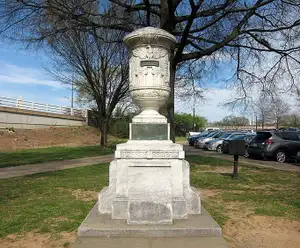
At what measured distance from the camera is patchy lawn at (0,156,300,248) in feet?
16.0

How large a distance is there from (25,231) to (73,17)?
8691 mm

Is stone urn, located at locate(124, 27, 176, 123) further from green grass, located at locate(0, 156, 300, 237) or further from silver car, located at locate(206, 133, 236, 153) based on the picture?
silver car, located at locate(206, 133, 236, 153)

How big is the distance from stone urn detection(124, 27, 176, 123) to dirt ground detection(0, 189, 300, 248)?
82.3 inches

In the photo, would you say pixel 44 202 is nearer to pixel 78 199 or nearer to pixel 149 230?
pixel 78 199

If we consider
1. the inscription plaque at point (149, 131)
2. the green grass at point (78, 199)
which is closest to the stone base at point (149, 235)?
the green grass at point (78, 199)

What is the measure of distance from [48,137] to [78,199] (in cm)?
2618

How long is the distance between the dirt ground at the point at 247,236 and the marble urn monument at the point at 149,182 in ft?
1.23

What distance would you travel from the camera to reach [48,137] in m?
31.9

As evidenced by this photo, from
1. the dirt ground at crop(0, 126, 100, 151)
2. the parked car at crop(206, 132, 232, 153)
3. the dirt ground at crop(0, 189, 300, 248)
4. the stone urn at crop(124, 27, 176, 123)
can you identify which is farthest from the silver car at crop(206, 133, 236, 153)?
the stone urn at crop(124, 27, 176, 123)

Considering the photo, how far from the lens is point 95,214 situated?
→ 509 cm

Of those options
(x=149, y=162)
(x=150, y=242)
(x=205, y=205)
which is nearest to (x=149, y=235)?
(x=150, y=242)

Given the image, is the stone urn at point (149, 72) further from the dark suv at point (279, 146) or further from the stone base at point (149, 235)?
the dark suv at point (279, 146)

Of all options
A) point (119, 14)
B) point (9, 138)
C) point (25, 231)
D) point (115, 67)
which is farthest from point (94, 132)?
point (25, 231)

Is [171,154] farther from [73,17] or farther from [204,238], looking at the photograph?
[73,17]
